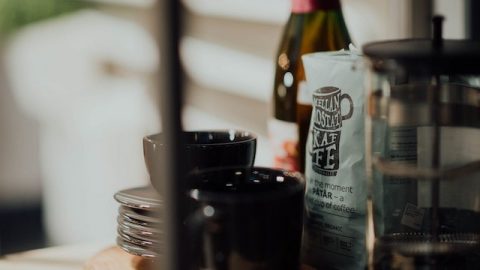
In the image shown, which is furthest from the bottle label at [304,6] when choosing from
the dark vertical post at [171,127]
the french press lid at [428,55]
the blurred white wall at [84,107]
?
the blurred white wall at [84,107]

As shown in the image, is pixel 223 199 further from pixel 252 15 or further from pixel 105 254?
pixel 252 15

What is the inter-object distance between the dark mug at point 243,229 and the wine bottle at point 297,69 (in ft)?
0.74

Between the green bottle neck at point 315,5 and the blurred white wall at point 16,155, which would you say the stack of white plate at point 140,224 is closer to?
the green bottle neck at point 315,5

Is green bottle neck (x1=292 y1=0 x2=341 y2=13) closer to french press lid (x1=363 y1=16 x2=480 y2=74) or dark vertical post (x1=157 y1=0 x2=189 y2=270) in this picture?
french press lid (x1=363 y1=16 x2=480 y2=74)

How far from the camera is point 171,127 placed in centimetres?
38

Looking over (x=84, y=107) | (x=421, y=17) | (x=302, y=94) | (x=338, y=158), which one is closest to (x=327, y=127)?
(x=338, y=158)

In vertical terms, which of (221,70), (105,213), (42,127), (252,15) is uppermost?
(252,15)

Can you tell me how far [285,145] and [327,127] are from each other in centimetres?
15

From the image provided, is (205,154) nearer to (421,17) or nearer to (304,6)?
(304,6)

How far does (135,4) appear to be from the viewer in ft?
8.66

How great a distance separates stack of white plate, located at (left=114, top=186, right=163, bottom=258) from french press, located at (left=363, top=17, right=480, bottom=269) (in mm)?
186

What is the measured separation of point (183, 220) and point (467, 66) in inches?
9.8

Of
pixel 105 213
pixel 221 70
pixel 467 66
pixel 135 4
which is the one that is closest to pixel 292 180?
pixel 467 66

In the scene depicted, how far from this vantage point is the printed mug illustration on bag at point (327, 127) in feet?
2.23
